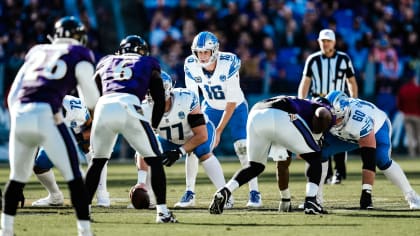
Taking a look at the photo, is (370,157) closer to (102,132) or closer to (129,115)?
(129,115)

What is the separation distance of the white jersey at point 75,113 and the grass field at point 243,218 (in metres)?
0.85

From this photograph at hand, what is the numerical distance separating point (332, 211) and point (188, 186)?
5.35 feet

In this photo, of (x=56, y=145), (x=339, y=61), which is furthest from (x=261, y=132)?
(x=339, y=61)

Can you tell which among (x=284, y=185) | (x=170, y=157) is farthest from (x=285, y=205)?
(x=170, y=157)

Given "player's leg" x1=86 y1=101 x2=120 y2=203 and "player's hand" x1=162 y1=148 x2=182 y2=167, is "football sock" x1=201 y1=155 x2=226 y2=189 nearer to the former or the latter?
"player's hand" x1=162 y1=148 x2=182 y2=167

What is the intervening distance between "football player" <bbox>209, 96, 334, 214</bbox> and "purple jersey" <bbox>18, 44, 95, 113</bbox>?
82.6 inches

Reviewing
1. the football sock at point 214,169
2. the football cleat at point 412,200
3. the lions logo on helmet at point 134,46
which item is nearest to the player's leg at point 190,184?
the football sock at point 214,169

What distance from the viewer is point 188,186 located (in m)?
10.5

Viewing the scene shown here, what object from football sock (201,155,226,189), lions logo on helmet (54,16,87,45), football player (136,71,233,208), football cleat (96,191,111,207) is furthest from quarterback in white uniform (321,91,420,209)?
lions logo on helmet (54,16,87,45)

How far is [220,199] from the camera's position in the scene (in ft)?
30.2

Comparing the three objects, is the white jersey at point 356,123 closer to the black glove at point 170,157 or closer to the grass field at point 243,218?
the grass field at point 243,218

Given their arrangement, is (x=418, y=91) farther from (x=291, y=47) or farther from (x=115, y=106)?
(x=115, y=106)

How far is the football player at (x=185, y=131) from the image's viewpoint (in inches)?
392

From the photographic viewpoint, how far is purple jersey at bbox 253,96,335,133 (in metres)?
9.20
